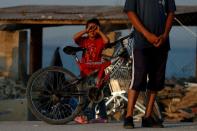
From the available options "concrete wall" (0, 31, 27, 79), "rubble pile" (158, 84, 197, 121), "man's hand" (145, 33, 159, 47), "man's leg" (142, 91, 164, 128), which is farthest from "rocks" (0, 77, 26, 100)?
"man's hand" (145, 33, 159, 47)

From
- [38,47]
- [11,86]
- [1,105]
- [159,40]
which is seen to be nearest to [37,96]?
[159,40]

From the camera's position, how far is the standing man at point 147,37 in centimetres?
809

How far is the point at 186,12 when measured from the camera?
17.8 metres

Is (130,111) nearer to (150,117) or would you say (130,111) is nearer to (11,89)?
(150,117)

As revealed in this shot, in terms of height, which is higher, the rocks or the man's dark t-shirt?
the man's dark t-shirt

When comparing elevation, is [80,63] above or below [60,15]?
below

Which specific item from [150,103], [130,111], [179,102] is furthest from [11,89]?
[130,111]

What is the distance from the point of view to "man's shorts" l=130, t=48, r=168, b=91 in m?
8.16

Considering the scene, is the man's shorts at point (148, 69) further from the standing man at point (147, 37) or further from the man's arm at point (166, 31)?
the man's arm at point (166, 31)

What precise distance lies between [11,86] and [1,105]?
3.98 metres

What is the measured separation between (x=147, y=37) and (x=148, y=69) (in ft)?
1.48

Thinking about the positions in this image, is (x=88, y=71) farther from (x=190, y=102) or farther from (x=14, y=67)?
(x=14, y=67)

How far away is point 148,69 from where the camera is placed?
27.2ft

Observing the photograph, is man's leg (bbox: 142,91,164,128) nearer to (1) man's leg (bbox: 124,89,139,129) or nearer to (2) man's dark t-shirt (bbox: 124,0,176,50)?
(1) man's leg (bbox: 124,89,139,129)
